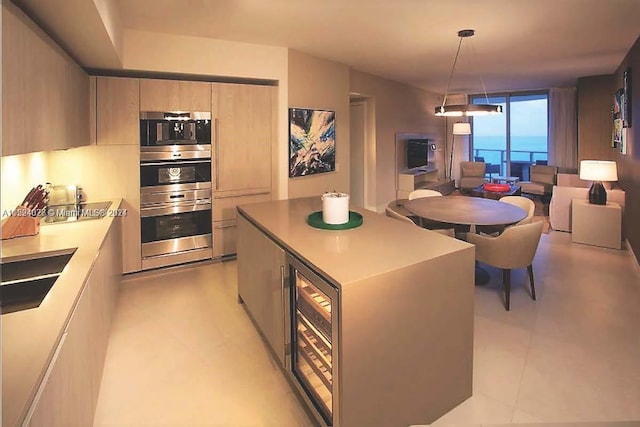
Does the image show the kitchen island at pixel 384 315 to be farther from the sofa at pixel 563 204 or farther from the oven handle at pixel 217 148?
the sofa at pixel 563 204

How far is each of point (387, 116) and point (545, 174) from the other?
409 cm

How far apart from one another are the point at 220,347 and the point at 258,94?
2.99m

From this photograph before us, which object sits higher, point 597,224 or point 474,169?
point 474,169

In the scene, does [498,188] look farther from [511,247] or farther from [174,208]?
[174,208]

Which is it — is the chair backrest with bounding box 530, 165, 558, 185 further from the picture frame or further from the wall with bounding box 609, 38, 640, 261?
the picture frame

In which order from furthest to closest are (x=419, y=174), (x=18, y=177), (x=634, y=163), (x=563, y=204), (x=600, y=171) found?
1. (x=419, y=174)
2. (x=563, y=204)
3. (x=600, y=171)
4. (x=634, y=163)
5. (x=18, y=177)

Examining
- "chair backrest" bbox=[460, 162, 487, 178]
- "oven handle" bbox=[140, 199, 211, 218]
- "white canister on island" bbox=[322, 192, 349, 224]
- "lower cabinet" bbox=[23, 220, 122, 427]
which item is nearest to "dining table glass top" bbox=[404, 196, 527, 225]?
"white canister on island" bbox=[322, 192, 349, 224]

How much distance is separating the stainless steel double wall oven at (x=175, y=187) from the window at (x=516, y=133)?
871cm

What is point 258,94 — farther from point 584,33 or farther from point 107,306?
point 584,33

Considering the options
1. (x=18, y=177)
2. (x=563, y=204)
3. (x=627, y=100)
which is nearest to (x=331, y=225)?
(x=18, y=177)

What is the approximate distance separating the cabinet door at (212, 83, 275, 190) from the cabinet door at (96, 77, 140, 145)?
82cm

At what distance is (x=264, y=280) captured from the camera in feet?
8.22

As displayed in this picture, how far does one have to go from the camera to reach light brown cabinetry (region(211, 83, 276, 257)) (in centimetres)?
432

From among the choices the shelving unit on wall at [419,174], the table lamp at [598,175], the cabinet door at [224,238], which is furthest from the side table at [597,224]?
the cabinet door at [224,238]
